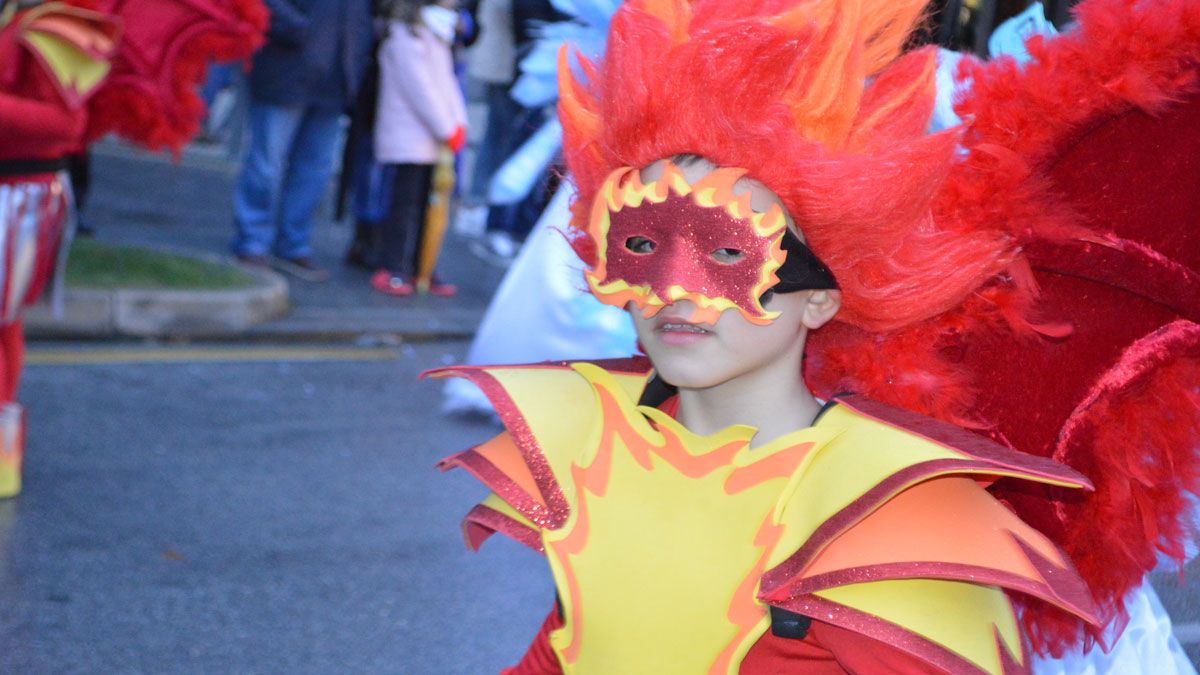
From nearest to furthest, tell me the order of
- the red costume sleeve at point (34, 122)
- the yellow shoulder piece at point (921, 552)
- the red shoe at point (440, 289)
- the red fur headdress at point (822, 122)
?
the yellow shoulder piece at point (921, 552), the red fur headdress at point (822, 122), the red costume sleeve at point (34, 122), the red shoe at point (440, 289)

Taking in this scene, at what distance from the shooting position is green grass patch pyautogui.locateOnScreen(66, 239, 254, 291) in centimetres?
693

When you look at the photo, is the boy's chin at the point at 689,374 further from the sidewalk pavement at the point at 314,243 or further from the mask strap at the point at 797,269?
the sidewalk pavement at the point at 314,243

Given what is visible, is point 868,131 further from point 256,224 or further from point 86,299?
point 256,224

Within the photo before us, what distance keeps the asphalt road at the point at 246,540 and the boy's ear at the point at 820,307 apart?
1.88 m

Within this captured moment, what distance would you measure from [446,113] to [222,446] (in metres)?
3.21

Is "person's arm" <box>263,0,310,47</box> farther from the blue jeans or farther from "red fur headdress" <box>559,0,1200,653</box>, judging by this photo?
"red fur headdress" <box>559,0,1200,653</box>

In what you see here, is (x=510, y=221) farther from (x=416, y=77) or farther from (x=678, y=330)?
(x=678, y=330)

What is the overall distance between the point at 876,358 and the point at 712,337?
282mm

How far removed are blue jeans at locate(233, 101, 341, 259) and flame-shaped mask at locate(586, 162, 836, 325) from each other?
624 centimetres

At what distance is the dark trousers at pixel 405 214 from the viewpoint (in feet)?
26.7

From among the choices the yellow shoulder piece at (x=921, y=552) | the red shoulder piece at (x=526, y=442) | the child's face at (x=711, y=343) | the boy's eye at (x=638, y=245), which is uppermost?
the boy's eye at (x=638, y=245)

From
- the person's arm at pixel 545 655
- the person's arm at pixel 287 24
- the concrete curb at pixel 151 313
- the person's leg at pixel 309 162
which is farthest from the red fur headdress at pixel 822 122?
the person's leg at pixel 309 162

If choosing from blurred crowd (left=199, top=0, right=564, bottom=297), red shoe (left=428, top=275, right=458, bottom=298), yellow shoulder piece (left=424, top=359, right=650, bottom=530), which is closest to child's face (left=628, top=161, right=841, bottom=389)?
yellow shoulder piece (left=424, top=359, right=650, bottom=530)

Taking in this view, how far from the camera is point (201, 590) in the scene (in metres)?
3.88
